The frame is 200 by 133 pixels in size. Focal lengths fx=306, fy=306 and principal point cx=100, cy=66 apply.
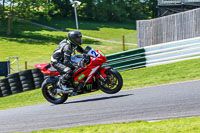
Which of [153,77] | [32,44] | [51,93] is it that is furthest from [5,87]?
[32,44]

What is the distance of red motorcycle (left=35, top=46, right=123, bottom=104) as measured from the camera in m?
7.99

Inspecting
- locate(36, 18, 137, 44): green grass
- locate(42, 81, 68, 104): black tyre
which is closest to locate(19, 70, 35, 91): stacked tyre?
locate(42, 81, 68, 104): black tyre

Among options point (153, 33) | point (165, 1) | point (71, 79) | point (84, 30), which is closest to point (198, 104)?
point (71, 79)

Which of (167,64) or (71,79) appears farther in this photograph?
(167,64)

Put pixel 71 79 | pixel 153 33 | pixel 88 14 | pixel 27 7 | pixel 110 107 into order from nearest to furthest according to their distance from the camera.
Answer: pixel 110 107
pixel 71 79
pixel 153 33
pixel 27 7
pixel 88 14

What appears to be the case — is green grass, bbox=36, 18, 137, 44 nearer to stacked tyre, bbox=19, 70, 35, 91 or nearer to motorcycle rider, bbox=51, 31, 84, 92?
stacked tyre, bbox=19, 70, 35, 91

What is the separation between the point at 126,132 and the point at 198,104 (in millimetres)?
1871

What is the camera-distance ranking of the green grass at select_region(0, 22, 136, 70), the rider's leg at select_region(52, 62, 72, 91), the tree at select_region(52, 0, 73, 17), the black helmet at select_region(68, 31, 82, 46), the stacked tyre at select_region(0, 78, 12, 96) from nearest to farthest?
1. the black helmet at select_region(68, 31, 82, 46)
2. the rider's leg at select_region(52, 62, 72, 91)
3. the stacked tyre at select_region(0, 78, 12, 96)
4. the green grass at select_region(0, 22, 136, 70)
5. the tree at select_region(52, 0, 73, 17)

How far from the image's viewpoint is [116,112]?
20.2 feet

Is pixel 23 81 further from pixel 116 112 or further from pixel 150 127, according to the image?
pixel 150 127

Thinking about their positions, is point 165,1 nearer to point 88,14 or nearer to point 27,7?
point 27,7

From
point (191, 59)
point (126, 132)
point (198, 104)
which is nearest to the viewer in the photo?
point (126, 132)

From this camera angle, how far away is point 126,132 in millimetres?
4641

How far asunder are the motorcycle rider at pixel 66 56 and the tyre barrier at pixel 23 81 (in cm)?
616
